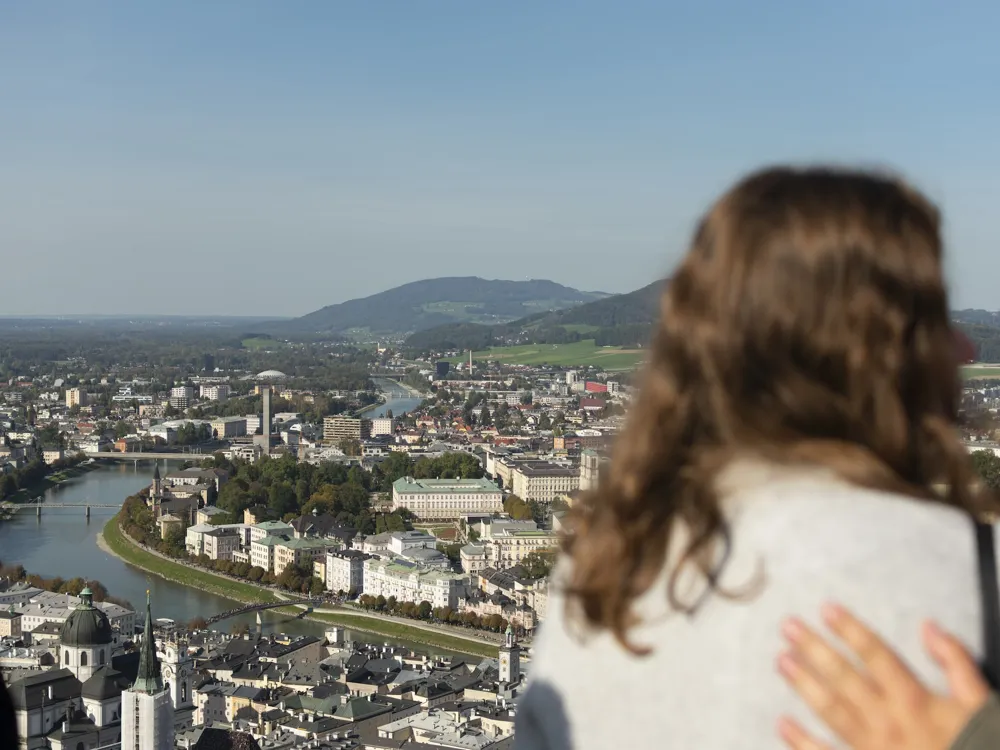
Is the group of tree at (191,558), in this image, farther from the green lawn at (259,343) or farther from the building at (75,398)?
the green lawn at (259,343)

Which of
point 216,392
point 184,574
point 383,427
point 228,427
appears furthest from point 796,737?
point 216,392

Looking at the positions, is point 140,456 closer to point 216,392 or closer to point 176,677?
point 216,392

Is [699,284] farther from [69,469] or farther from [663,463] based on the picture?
[69,469]

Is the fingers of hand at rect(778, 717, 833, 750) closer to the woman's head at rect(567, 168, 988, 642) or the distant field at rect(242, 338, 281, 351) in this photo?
the woman's head at rect(567, 168, 988, 642)

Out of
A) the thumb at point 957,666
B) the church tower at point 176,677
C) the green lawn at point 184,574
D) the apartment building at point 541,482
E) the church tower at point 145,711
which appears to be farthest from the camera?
the apartment building at point 541,482

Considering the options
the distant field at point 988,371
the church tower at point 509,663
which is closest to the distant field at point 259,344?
the distant field at point 988,371
